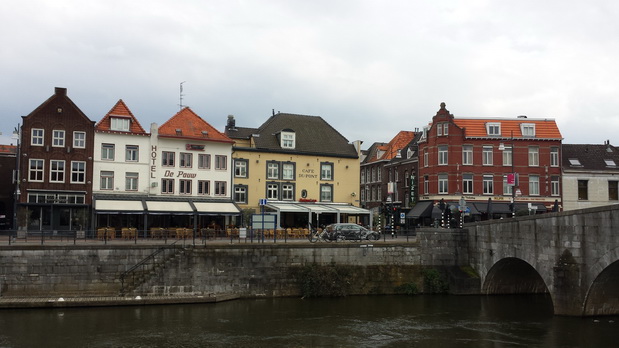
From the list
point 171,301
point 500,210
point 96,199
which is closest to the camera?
point 171,301

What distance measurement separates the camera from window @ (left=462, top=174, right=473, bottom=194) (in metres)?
50.1

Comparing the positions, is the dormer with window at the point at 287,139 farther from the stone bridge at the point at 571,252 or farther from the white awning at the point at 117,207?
the stone bridge at the point at 571,252

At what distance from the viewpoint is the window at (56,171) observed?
4134cm

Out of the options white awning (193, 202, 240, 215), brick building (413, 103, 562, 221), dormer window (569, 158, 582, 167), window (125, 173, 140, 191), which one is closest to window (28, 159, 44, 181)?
window (125, 173, 140, 191)

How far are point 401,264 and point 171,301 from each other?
48.1 ft

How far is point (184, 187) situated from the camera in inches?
1807

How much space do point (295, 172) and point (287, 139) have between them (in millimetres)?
3174

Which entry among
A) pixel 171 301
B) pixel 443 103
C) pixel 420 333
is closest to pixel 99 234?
pixel 171 301

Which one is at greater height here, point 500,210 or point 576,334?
point 500,210

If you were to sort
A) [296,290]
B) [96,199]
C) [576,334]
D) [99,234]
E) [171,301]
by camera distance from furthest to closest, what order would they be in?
[96,199]
[99,234]
[296,290]
[171,301]
[576,334]

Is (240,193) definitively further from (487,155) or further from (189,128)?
(487,155)

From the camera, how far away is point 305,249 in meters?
34.6

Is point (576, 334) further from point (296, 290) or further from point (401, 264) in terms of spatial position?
point (296, 290)

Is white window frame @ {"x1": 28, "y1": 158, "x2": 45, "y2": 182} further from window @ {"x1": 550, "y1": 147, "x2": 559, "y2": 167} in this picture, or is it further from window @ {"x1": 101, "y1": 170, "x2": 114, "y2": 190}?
window @ {"x1": 550, "y1": 147, "x2": 559, "y2": 167}
